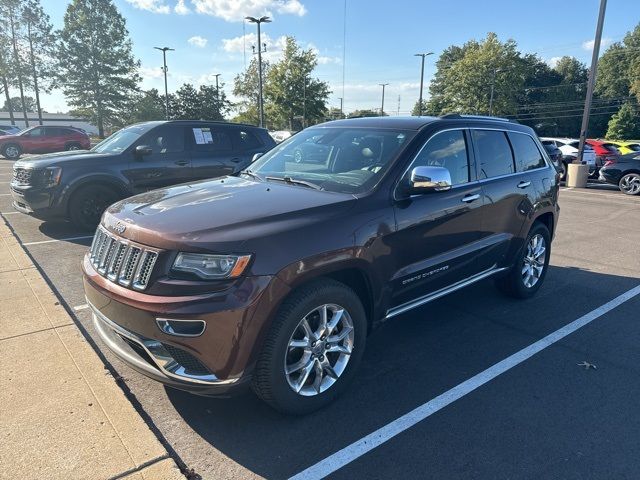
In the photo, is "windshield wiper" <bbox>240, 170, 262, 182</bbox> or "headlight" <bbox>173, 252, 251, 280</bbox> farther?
"windshield wiper" <bbox>240, 170, 262, 182</bbox>

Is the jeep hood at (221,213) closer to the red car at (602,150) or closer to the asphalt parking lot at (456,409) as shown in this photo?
the asphalt parking lot at (456,409)

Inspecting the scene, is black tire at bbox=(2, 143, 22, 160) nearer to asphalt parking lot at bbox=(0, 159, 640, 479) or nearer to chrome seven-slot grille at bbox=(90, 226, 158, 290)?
asphalt parking lot at bbox=(0, 159, 640, 479)

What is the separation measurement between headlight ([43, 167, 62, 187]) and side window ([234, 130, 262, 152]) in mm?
2992

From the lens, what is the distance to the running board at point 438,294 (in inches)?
139

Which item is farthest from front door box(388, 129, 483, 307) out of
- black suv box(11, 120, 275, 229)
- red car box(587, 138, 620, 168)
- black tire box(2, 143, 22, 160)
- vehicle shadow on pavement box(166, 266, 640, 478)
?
black tire box(2, 143, 22, 160)

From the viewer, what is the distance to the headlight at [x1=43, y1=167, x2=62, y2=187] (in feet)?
23.5

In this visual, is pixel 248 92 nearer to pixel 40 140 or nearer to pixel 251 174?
pixel 40 140

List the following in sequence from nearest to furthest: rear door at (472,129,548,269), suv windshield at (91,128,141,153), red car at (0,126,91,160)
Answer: rear door at (472,129,548,269), suv windshield at (91,128,141,153), red car at (0,126,91,160)

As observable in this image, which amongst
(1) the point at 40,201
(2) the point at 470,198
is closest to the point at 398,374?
(2) the point at 470,198

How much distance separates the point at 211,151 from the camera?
8445mm

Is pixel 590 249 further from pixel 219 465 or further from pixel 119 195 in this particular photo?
pixel 119 195

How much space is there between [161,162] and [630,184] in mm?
13936

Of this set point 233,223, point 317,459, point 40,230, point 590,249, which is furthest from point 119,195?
point 590,249

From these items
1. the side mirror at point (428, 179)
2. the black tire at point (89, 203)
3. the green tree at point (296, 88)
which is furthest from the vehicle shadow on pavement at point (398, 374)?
the green tree at point (296, 88)
